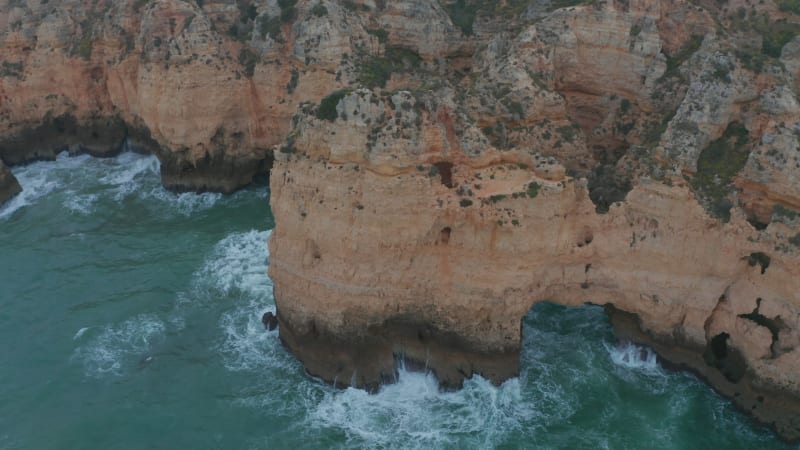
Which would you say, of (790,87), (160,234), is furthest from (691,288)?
(160,234)

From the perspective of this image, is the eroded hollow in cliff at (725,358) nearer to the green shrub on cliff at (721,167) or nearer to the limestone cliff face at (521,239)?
the limestone cliff face at (521,239)

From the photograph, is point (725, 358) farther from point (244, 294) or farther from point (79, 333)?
point (79, 333)

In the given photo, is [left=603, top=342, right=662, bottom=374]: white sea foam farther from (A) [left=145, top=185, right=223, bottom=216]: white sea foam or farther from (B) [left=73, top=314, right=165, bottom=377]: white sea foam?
(A) [left=145, top=185, right=223, bottom=216]: white sea foam

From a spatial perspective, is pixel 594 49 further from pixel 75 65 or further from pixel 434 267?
pixel 75 65

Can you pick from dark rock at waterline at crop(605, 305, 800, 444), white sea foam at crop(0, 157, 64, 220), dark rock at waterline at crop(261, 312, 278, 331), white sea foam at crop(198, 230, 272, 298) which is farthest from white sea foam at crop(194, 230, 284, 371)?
white sea foam at crop(0, 157, 64, 220)

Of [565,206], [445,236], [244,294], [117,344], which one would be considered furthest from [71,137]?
[565,206]

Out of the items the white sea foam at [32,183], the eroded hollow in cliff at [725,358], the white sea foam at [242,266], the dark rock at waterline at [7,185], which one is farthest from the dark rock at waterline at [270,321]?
the dark rock at waterline at [7,185]
